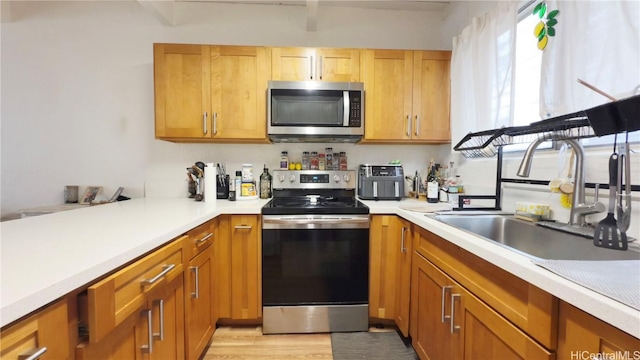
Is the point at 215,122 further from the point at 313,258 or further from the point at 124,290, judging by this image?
the point at 124,290

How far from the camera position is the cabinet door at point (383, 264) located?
1759 millimetres

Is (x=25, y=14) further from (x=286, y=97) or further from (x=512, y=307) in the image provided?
(x=512, y=307)

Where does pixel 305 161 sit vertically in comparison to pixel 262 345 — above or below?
above

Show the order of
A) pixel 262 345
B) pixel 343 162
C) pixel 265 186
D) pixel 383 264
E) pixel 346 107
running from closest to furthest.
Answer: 1. pixel 262 345
2. pixel 383 264
3. pixel 346 107
4. pixel 265 186
5. pixel 343 162

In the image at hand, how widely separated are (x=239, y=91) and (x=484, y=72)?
65.7 inches

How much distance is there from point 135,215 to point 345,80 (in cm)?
162

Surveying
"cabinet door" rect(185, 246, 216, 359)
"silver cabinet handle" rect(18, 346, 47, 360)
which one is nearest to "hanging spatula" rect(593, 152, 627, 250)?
"silver cabinet handle" rect(18, 346, 47, 360)

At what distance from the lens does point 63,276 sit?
1.99 feet

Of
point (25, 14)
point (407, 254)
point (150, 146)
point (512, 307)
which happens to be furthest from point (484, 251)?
point (25, 14)

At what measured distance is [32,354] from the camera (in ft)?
1.73

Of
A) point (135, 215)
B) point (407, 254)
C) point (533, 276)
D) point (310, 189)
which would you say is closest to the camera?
point (533, 276)

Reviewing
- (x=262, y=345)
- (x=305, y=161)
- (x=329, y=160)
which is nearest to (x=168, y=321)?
(x=262, y=345)

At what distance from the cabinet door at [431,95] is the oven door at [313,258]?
91cm

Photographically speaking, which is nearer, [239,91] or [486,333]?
[486,333]
